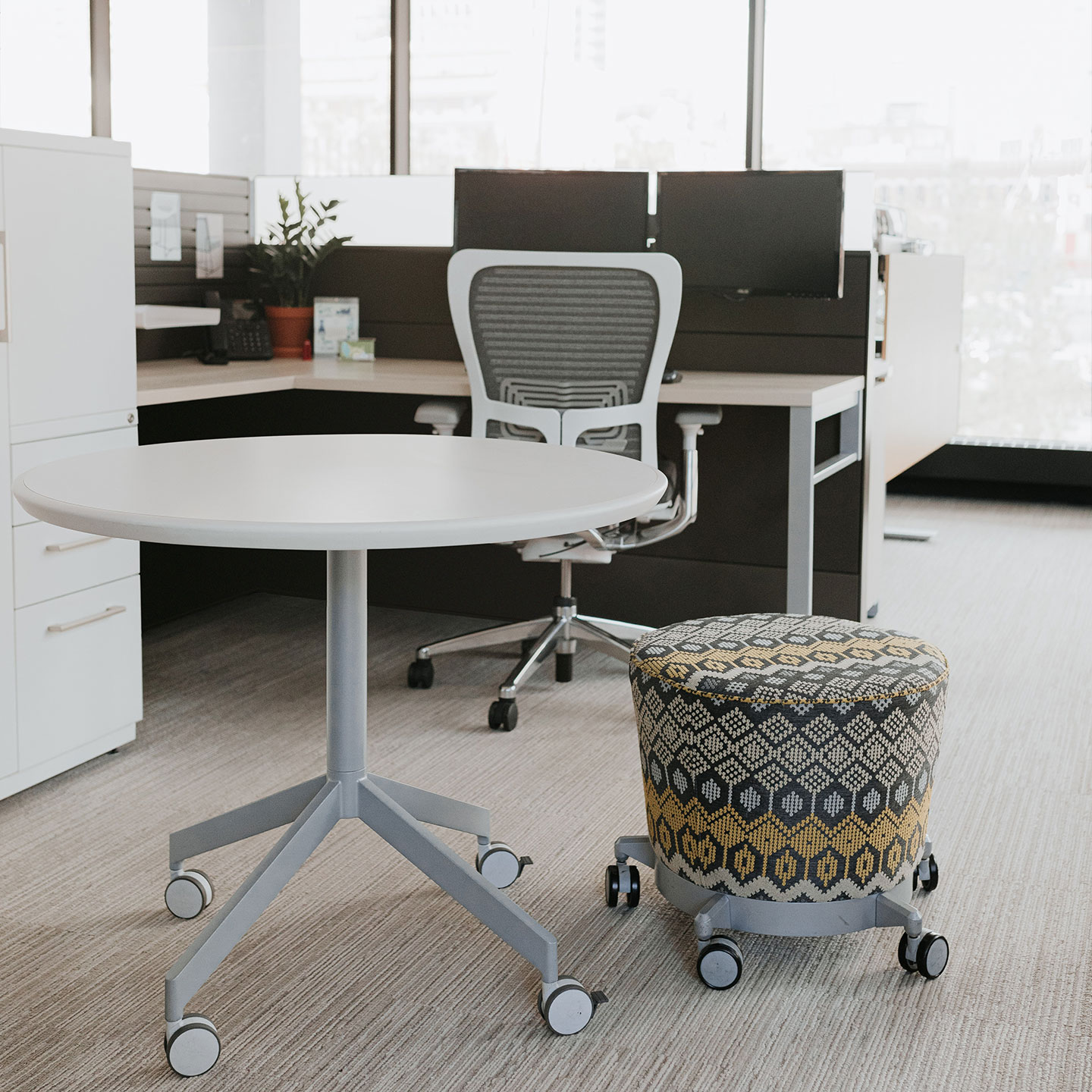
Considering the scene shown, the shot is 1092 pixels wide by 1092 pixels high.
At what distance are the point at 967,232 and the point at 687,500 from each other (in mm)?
3637

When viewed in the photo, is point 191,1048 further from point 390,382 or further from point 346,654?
point 390,382

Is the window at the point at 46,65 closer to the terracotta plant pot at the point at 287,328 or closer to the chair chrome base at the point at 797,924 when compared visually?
the terracotta plant pot at the point at 287,328

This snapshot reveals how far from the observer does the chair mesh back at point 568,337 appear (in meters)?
2.84

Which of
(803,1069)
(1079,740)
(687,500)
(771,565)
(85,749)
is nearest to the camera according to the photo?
(803,1069)

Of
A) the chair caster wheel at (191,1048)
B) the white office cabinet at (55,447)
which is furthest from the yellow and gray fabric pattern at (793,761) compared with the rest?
the white office cabinet at (55,447)

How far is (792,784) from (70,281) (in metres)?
1.58

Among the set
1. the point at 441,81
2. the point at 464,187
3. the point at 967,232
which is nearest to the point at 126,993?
the point at 464,187

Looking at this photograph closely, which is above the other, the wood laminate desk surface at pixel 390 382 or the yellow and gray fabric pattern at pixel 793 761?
the wood laminate desk surface at pixel 390 382

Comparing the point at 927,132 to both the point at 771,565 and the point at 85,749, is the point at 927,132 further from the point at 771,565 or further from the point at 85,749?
the point at 85,749

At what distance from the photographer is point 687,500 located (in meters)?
3.01

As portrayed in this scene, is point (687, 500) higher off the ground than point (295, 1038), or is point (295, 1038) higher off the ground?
point (687, 500)

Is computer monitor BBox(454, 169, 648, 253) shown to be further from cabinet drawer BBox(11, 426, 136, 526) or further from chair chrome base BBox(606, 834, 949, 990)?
chair chrome base BBox(606, 834, 949, 990)

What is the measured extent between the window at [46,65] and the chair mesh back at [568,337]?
1982 mm

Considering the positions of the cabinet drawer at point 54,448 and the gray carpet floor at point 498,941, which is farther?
the cabinet drawer at point 54,448
